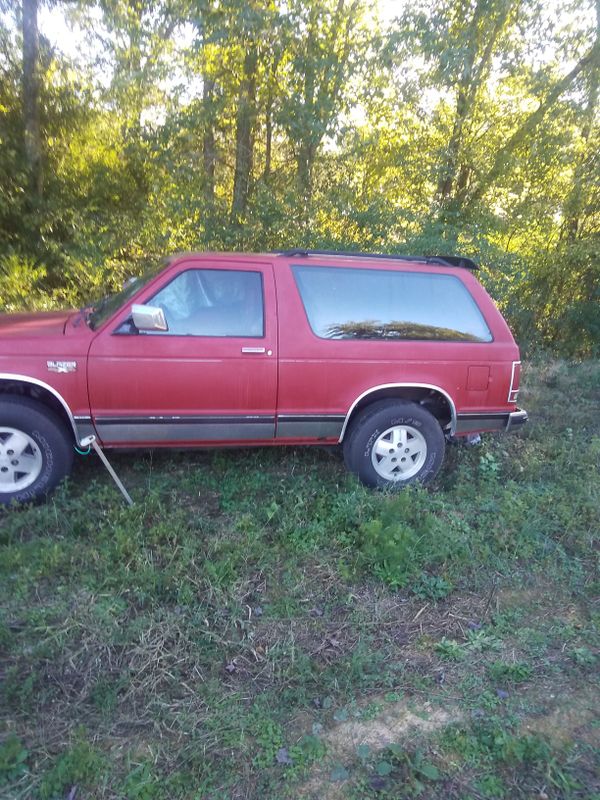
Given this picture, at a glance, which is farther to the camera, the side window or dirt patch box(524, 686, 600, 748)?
the side window

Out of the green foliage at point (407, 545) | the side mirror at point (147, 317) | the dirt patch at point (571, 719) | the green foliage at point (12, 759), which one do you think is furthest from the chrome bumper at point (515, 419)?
the green foliage at point (12, 759)

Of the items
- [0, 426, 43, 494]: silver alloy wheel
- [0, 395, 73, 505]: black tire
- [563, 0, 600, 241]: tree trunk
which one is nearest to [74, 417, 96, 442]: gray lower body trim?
[0, 395, 73, 505]: black tire

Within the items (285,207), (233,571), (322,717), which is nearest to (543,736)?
(322,717)

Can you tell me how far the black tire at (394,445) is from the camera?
15.2 feet

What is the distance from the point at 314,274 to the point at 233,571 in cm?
233

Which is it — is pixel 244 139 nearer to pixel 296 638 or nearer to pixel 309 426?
pixel 309 426

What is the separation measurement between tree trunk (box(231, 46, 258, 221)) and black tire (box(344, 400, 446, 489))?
16.6 feet

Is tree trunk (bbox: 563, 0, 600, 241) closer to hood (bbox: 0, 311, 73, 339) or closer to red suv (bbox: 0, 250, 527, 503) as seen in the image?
red suv (bbox: 0, 250, 527, 503)

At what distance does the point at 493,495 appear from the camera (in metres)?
4.66

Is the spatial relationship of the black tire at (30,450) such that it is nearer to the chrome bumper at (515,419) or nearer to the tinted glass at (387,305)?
the tinted glass at (387,305)

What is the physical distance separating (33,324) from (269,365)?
5.97 ft

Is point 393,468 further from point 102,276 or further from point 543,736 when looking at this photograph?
point 102,276

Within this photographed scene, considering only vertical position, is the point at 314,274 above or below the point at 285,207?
below

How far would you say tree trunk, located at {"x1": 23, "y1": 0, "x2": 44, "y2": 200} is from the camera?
8.74m
